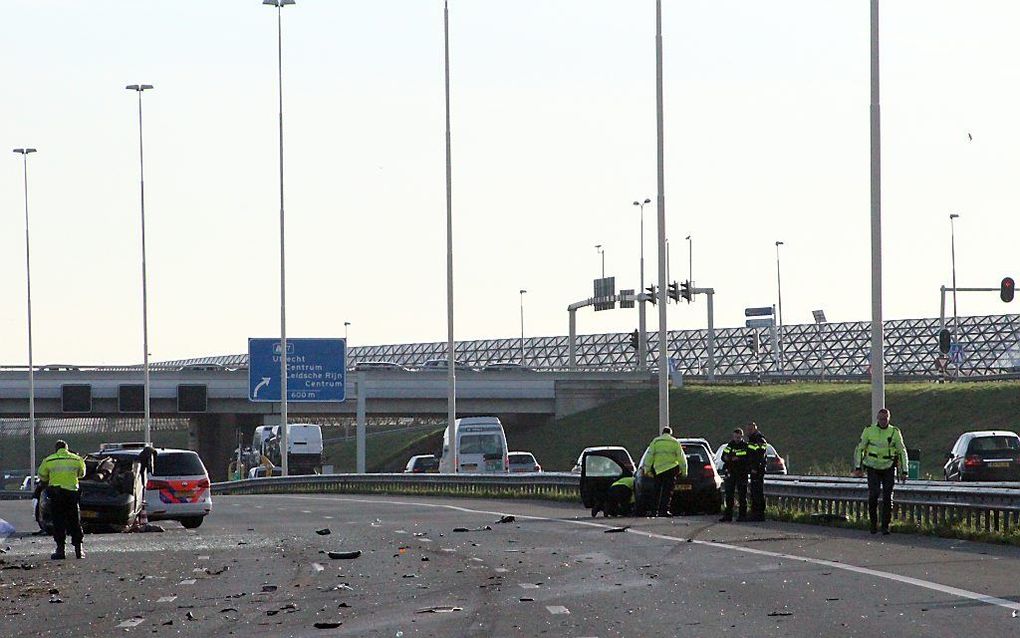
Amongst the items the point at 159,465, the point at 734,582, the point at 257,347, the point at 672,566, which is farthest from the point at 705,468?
the point at 257,347

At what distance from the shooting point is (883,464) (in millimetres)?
23344

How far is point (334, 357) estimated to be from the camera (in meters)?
61.7

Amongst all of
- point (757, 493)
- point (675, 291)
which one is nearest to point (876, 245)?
A: point (757, 493)

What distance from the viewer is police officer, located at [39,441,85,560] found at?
876 inches

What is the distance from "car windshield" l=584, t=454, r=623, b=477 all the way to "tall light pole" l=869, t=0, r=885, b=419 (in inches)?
212

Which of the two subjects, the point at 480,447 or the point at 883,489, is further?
the point at 480,447

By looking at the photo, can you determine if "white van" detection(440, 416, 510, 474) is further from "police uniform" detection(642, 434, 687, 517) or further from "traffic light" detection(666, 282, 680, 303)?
"police uniform" detection(642, 434, 687, 517)

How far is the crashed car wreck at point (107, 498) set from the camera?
94.4 ft

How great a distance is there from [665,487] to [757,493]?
211 centimetres

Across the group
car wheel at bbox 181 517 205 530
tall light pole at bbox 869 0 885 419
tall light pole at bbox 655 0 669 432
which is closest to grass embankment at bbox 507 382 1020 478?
tall light pole at bbox 655 0 669 432

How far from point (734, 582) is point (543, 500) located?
85.4 ft

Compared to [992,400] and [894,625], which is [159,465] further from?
[992,400]

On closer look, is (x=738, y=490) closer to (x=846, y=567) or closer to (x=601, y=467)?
(x=601, y=467)

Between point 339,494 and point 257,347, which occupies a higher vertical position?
point 257,347
